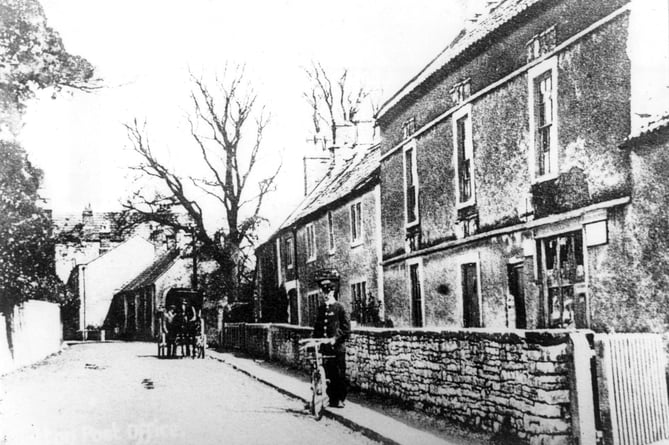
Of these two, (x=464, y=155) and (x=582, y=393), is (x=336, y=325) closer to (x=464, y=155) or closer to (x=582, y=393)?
(x=464, y=155)

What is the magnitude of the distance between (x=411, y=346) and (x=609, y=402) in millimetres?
3537

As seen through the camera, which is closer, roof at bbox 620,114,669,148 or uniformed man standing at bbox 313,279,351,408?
roof at bbox 620,114,669,148

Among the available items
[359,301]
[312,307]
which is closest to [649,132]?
[359,301]

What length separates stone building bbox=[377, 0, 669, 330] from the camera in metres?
7.30

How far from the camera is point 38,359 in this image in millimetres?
20625

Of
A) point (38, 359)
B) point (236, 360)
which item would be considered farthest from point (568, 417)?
point (38, 359)

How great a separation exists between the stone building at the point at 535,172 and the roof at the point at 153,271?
2820cm

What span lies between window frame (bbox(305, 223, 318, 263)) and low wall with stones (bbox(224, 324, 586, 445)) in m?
11.2

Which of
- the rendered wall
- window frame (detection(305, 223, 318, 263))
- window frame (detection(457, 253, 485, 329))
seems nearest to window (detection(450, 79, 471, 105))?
window frame (detection(457, 253, 485, 329))

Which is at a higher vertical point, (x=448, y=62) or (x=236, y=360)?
(x=448, y=62)

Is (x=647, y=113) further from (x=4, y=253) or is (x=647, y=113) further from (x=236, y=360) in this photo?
(x=236, y=360)

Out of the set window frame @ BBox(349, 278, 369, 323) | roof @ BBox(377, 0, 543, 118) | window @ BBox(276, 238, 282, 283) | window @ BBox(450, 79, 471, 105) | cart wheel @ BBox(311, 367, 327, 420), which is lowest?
cart wheel @ BBox(311, 367, 327, 420)

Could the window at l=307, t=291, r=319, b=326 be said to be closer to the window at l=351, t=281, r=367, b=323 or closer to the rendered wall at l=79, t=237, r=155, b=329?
the window at l=351, t=281, r=367, b=323

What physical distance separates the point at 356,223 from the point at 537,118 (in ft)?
32.4
